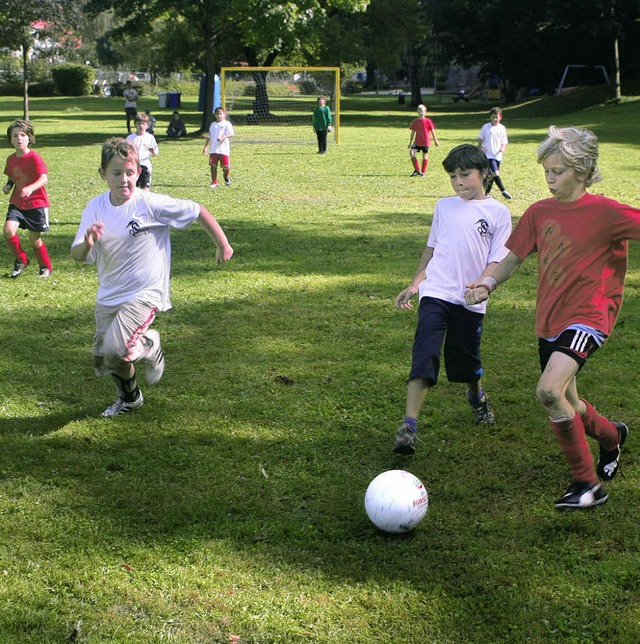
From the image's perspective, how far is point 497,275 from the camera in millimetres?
4633

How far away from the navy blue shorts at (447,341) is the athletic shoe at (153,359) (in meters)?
1.64

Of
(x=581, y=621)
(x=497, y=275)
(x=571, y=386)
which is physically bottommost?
(x=581, y=621)

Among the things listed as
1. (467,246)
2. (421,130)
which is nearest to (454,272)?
(467,246)

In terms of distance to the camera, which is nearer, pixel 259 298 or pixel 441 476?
pixel 441 476

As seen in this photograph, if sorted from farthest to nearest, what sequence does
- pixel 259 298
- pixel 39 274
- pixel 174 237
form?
pixel 174 237, pixel 39 274, pixel 259 298

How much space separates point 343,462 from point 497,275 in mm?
1410

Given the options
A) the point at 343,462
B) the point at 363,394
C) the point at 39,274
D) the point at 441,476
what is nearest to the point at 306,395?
the point at 363,394

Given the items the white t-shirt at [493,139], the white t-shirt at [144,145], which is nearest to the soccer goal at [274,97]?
the white t-shirt at [493,139]

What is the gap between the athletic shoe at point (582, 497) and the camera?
14.3 feet

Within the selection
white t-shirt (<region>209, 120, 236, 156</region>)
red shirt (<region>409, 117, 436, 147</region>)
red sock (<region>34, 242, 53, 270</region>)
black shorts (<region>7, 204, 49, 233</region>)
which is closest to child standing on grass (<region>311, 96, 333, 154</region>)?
red shirt (<region>409, 117, 436, 147</region>)

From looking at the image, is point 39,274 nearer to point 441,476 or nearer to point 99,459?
point 99,459

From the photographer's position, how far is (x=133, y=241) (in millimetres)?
5379

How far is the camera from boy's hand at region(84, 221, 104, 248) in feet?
16.6

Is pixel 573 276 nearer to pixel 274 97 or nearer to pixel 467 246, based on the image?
pixel 467 246
